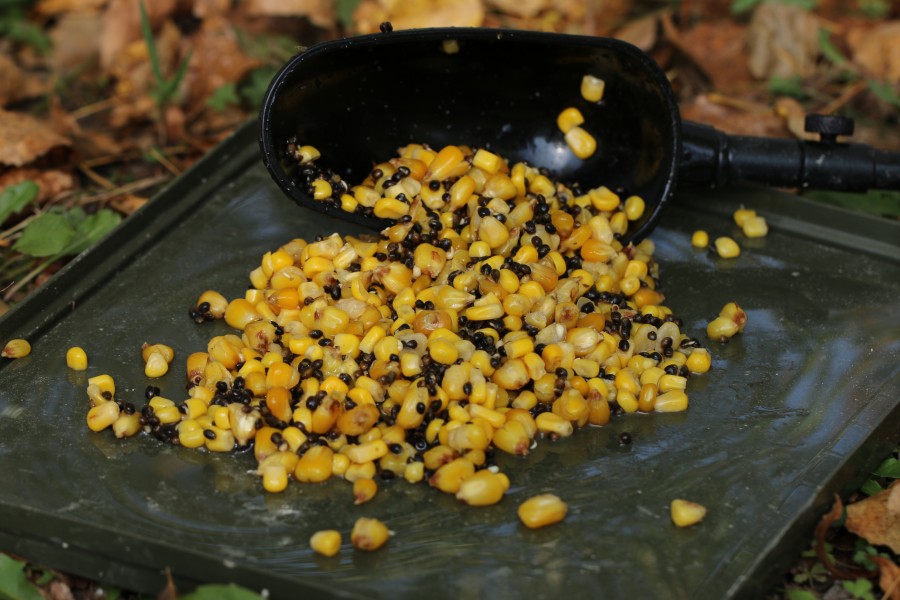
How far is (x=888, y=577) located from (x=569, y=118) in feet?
4.43

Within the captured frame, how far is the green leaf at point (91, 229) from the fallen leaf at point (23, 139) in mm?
347

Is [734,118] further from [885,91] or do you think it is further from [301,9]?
[301,9]

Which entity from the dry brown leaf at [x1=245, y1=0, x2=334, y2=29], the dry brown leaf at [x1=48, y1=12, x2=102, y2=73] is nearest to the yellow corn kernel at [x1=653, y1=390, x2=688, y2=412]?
the dry brown leaf at [x1=245, y1=0, x2=334, y2=29]

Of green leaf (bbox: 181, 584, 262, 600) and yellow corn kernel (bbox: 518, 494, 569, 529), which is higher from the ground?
yellow corn kernel (bbox: 518, 494, 569, 529)

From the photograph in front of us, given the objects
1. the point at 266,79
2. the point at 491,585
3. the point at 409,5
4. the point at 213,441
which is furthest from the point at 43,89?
the point at 491,585

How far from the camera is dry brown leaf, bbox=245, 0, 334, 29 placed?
419cm

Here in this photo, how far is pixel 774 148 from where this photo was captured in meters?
2.92

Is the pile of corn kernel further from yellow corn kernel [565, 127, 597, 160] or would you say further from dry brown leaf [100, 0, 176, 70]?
dry brown leaf [100, 0, 176, 70]

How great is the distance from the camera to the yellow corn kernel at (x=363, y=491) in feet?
7.06

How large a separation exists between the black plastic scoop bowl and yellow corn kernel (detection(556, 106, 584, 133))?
2 cm

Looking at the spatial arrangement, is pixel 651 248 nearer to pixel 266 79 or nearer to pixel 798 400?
pixel 798 400

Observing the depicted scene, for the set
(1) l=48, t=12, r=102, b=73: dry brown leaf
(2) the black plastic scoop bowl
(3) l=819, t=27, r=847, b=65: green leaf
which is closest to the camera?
(2) the black plastic scoop bowl

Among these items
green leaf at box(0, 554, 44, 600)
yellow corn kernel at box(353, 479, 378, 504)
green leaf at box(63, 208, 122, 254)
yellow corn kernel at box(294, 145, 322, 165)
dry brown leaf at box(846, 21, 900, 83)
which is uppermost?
yellow corn kernel at box(294, 145, 322, 165)

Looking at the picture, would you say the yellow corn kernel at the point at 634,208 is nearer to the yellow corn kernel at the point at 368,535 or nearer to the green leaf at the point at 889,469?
the green leaf at the point at 889,469
